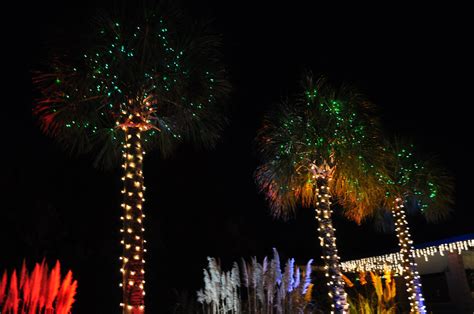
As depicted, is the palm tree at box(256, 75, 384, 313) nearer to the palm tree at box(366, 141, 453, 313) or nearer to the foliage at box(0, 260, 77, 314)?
the palm tree at box(366, 141, 453, 313)

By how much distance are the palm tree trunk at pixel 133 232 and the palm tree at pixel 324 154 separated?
415 centimetres

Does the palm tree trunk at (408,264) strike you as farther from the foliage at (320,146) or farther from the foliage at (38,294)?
the foliage at (38,294)

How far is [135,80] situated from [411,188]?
9.08 metres

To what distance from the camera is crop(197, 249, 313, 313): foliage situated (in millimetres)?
9133

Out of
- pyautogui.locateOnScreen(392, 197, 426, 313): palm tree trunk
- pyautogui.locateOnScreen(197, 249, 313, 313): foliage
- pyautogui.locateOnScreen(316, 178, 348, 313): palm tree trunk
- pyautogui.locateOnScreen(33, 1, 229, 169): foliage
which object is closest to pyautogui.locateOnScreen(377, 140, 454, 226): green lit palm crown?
pyautogui.locateOnScreen(392, 197, 426, 313): palm tree trunk

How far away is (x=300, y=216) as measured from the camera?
2833 cm

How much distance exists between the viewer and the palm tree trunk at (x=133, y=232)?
6.70 m

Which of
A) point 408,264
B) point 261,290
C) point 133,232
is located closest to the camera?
point 133,232

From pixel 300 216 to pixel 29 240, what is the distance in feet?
61.5

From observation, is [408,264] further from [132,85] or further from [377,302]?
[132,85]

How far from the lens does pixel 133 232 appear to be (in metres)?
6.98

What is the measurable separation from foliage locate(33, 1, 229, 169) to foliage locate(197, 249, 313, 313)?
9.65 ft

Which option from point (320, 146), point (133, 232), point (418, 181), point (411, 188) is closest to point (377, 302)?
point (411, 188)

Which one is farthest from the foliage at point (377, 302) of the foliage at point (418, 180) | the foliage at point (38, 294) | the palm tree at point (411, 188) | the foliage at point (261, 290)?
the foliage at point (38, 294)
